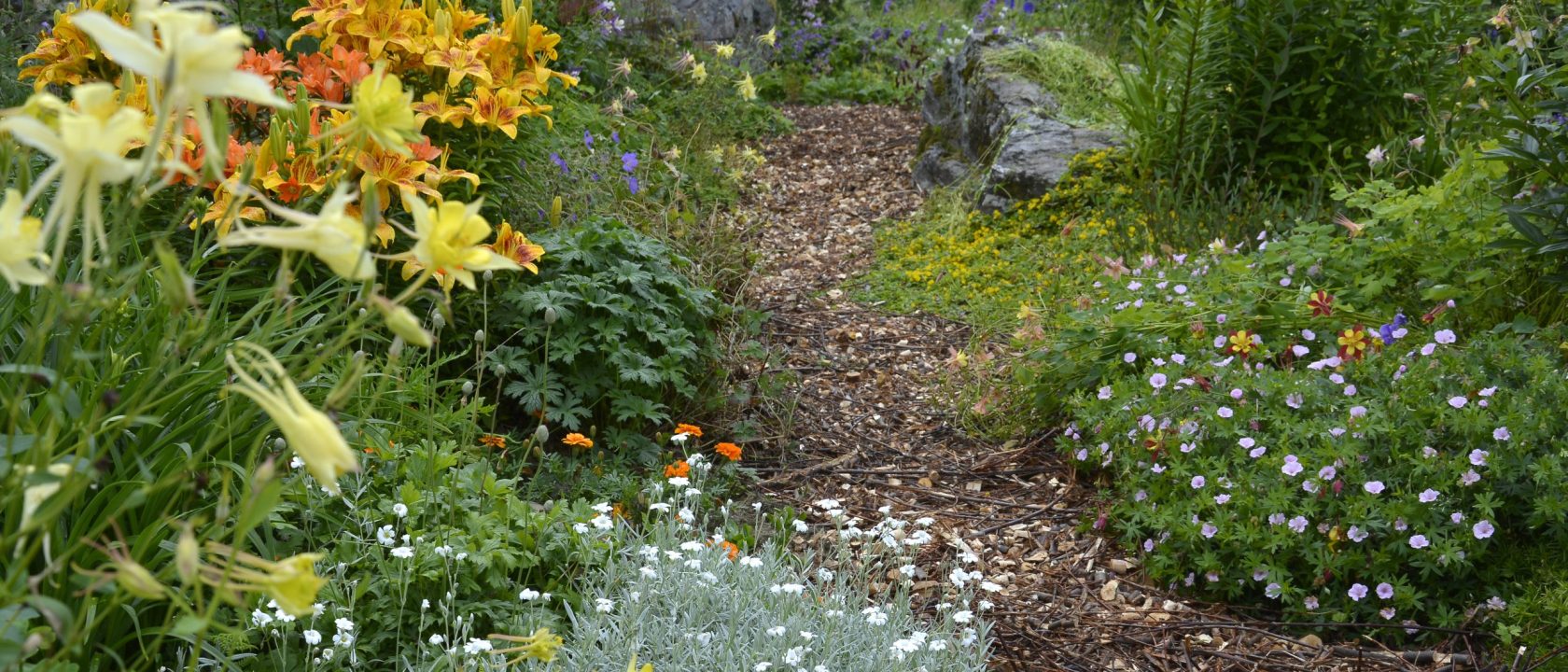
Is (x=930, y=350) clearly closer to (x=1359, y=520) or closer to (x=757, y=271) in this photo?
(x=757, y=271)

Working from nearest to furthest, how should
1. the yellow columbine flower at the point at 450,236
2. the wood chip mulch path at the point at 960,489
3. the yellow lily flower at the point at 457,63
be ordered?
the yellow columbine flower at the point at 450,236 < the wood chip mulch path at the point at 960,489 < the yellow lily flower at the point at 457,63

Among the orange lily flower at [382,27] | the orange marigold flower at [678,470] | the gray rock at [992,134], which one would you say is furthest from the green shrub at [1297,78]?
the orange lily flower at [382,27]

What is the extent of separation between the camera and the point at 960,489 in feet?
12.2

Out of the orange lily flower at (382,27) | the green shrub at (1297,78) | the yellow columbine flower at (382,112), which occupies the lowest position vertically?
the green shrub at (1297,78)

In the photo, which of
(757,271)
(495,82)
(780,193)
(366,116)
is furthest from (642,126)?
(366,116)

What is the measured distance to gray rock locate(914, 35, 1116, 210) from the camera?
6.46 metres

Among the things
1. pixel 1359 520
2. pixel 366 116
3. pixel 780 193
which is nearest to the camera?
pixel 366 116

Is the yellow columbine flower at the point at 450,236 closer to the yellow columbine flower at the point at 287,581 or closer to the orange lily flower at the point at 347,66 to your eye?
the yellow columbine flower at the point at 287,581

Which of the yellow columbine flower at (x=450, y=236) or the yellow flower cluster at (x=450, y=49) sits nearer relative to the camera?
the yellow columbine flower at (x=450, y=236)

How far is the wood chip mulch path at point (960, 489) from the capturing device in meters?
2.74

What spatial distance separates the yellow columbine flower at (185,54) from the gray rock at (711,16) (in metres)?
7.39

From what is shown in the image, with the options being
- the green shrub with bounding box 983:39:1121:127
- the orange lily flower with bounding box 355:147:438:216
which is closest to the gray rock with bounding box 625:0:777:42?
the green shrub with bounding box 983:39:1121:127

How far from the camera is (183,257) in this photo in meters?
2.95

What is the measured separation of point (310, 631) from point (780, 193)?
5942mm
